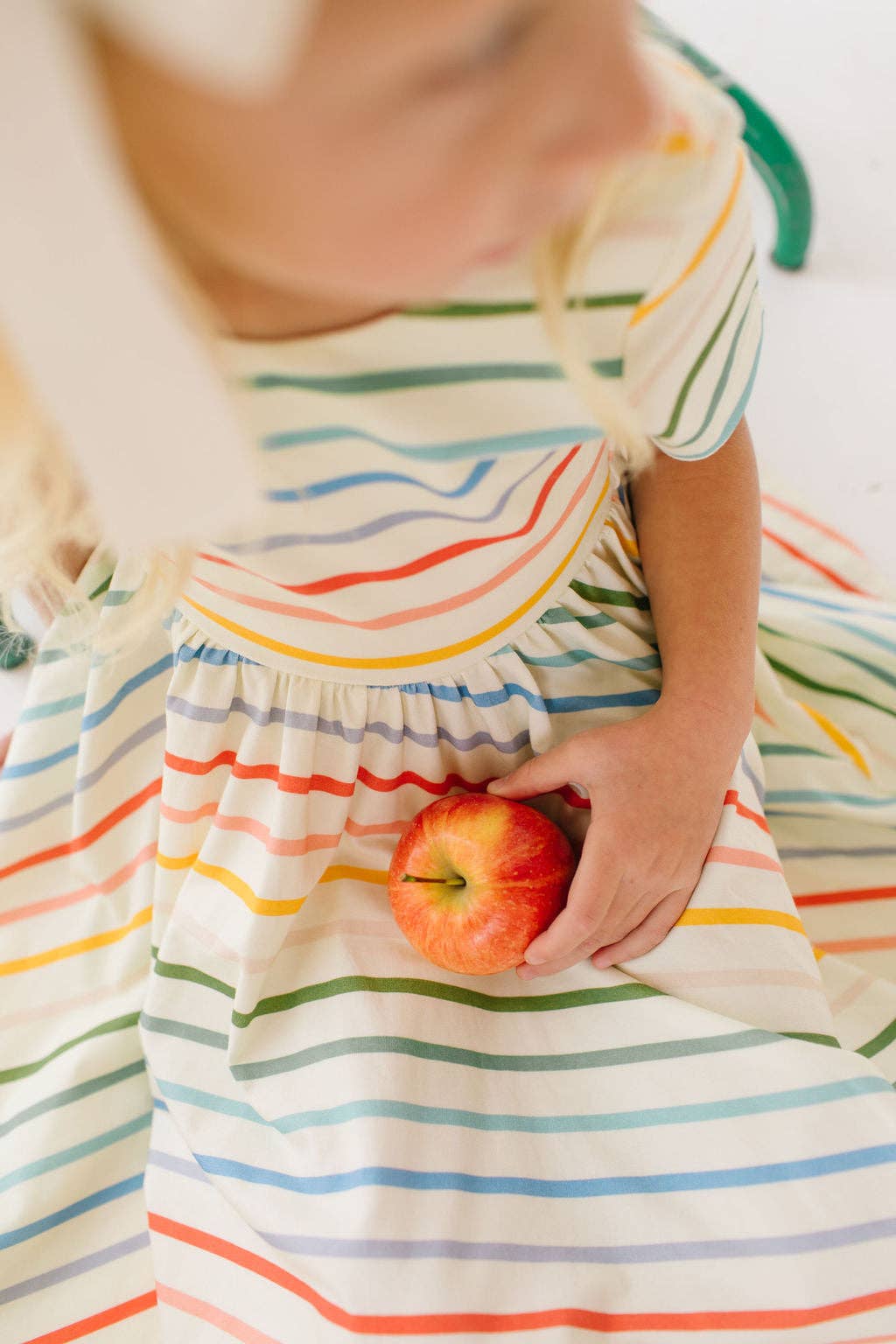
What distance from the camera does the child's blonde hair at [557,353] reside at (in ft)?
1.14

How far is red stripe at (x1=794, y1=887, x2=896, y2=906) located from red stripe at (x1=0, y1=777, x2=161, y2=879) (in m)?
0.45

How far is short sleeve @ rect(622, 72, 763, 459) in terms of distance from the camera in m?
0.43

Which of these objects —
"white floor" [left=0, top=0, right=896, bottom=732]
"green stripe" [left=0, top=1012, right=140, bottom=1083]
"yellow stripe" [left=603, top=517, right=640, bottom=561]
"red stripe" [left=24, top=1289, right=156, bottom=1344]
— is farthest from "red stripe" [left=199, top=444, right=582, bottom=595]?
"white floor" [left=0, top=0, right=896, bottom=732]

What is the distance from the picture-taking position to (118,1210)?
62 centimetres

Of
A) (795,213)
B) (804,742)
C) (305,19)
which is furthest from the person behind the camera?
(795,213)

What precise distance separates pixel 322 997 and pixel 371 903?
61 mm

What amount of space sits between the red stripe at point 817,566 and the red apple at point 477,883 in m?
0.44

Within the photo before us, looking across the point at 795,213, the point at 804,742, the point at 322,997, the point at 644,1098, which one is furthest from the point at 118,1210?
the point at 795,213

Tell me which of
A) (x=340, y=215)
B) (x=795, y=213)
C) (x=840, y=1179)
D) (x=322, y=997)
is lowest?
(x=840, y=1179)

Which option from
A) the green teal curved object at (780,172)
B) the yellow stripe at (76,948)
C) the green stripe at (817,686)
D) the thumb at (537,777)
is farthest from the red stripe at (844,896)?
the green teal curved object at (780,172)

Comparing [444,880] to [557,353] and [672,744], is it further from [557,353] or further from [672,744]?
[557,353]

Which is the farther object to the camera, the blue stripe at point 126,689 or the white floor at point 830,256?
the white floor at point 830,256

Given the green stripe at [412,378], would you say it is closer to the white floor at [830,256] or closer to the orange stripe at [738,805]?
the orange stripe at [738,805]

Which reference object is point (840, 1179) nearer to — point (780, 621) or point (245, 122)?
point (780, 621)
